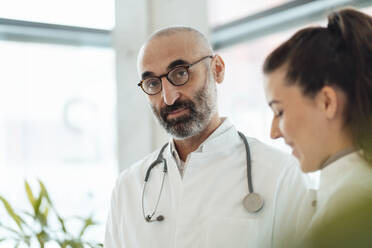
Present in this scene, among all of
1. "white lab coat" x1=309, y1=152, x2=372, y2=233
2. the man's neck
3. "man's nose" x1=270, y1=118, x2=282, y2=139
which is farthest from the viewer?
the man's neck

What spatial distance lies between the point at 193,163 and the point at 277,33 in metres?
1.19

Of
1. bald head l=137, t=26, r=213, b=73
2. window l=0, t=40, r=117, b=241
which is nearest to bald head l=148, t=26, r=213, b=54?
bald head l=137, t=26, r=213, b=73

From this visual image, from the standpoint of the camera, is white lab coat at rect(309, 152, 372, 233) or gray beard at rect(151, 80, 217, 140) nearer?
white lab coat at rect(309, 152, 372, 233)

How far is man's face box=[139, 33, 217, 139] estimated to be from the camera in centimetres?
158

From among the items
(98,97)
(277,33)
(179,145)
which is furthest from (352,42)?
(98,97)

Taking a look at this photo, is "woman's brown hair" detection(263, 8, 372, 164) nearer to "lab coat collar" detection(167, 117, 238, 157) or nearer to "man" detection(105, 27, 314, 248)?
"man" detection(105, 27, 314, 248)

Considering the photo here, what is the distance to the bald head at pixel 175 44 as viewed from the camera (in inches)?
63.2

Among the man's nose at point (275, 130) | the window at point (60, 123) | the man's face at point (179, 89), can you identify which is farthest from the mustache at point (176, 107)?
the window at point (60, 123)

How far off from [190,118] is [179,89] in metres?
0.12

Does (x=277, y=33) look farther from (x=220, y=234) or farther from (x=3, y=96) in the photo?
(x=3, y=96)

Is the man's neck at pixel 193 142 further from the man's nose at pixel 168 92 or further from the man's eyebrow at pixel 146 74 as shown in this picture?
the man's eyebrow at pixel 146 74

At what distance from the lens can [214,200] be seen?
1.49 m

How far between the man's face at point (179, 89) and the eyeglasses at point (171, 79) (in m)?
0.01

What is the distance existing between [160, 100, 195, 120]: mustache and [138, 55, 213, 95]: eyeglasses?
0.07 metres
